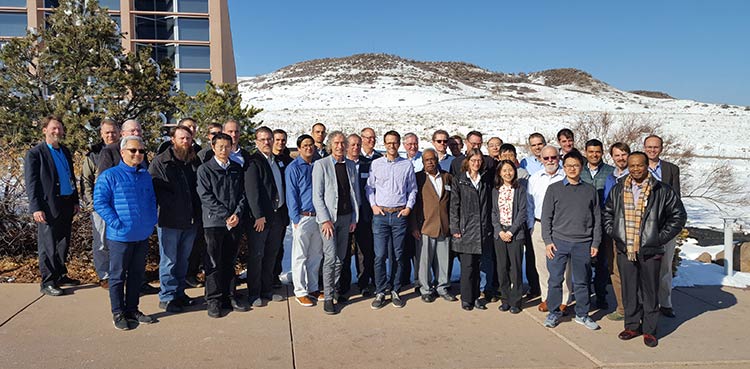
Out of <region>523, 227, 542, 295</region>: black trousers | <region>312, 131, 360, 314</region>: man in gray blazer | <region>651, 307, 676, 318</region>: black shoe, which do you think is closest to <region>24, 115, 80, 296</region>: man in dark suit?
<region>312, 131, 360, 314</region>: man in gray blazer

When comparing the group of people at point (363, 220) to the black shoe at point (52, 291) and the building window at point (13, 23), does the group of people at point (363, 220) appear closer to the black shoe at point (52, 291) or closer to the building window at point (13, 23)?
the black shoe at point (52, 291)

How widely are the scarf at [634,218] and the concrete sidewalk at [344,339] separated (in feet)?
2.84

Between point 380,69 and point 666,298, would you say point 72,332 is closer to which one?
point 666,298

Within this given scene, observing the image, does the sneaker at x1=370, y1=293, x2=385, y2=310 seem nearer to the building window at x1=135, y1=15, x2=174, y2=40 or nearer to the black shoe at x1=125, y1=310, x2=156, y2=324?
the black shoe at x1=125, y1=310, x2=156, y2=324

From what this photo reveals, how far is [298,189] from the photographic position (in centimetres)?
544

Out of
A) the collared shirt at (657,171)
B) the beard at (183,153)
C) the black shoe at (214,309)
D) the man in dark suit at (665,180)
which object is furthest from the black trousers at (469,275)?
the beard at (183,153)

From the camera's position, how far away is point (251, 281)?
5.52 metres

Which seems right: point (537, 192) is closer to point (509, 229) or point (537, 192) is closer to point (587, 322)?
point (509, 229)

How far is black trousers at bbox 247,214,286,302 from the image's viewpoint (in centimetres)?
543

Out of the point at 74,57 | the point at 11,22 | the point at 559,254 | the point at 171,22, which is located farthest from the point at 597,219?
the point at 11,22

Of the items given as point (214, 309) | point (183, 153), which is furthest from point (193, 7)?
point (214, 309)

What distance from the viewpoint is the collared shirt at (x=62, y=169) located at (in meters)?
5.57

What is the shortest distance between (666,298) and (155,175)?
5511 mm

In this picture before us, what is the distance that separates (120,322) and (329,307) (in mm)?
1979
